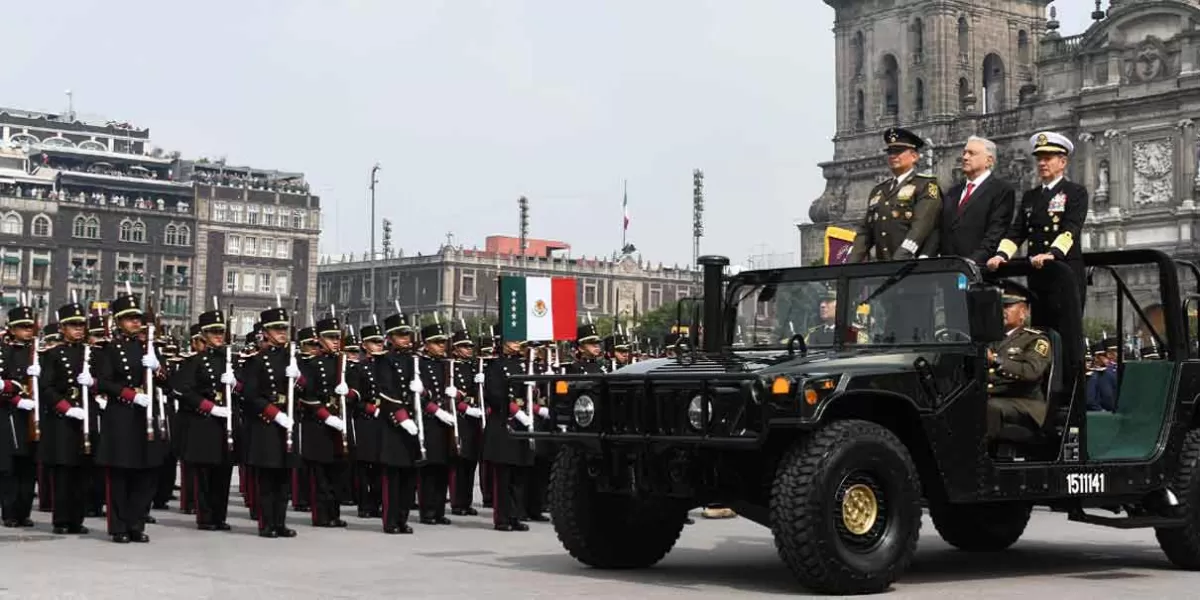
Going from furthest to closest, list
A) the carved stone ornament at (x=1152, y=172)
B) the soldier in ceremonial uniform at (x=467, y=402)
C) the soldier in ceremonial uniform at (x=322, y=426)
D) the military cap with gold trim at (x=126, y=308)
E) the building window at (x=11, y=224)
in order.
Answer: the building window at (x=11, y=224) < the carved stone ornament at (x=1152, y=172) < the soldier in ceremonial uniform at (x=467, y=402) < the soldier in ceremonial uniform at (x=322, y=426) < the military cap with gold trim at (x=126, y=308)

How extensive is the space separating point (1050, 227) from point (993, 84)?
248ft

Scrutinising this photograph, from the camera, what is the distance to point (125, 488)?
14.0 m

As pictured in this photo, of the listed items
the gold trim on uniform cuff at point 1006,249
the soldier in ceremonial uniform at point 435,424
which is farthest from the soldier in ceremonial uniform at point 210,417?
the gold trim on uniform cuff at point 1006,249

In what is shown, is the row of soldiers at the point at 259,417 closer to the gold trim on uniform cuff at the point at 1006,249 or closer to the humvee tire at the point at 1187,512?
the gold trim on uniform cuff at the point at 1006,249

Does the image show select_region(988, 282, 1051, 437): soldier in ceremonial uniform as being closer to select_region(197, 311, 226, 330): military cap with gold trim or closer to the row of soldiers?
the row of soldiers

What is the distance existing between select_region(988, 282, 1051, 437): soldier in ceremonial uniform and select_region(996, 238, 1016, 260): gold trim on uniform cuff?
0.51 meters

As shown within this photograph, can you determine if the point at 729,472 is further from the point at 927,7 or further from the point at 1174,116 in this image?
the point at 927,7

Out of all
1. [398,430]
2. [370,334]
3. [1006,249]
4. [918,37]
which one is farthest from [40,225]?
[1006,249]

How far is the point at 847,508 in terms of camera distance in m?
9.66

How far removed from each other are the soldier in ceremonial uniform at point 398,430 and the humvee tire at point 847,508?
6049 mm

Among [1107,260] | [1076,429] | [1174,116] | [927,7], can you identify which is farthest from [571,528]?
[927,7]

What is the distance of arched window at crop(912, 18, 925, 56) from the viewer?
3179 inches

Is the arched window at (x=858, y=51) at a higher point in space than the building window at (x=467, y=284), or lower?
higher

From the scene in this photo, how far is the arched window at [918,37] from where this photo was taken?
80.8 meters
